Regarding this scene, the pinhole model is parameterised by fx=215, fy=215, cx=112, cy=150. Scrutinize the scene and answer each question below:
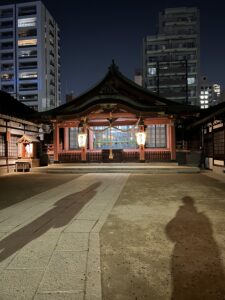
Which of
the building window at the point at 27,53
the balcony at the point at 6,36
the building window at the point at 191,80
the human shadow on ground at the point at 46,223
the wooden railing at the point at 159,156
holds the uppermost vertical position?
the balcony at the point at 6,36

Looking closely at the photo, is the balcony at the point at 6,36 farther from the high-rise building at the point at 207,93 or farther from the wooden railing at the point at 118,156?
the high-rise building at the point at 207,93

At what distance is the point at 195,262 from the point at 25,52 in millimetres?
73705

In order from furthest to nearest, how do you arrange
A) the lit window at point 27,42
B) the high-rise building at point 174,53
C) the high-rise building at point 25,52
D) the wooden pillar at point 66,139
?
the high-rise building at point 174,53
the lit window at point 27,42
the high-rise building at point 25,52
the wooden pillar at point 66,139

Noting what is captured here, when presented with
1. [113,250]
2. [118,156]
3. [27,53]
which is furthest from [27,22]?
[113,250]

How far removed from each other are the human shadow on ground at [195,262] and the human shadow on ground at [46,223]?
2475 mm

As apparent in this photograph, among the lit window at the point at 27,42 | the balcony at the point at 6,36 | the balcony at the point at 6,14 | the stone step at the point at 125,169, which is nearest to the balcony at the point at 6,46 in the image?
the balcony at the point at 6,36

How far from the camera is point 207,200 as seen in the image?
22.4 feet

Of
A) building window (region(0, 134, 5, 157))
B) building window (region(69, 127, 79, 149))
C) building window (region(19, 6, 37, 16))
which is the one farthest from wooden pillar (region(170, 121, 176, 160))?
building window (region(19, 6, 37, 16))

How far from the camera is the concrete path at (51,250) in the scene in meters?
2.63

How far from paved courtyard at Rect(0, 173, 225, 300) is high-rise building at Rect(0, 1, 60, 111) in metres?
61.1

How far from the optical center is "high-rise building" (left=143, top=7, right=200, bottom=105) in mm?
66938

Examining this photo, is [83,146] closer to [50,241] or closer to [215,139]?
[215,139]

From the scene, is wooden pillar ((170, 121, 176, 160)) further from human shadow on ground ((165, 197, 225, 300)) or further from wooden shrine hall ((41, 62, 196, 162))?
human shadow on ground ((165, 197, 225, 300))

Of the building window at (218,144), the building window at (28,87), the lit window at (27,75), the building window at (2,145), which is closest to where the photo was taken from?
the building window at (218,144)
